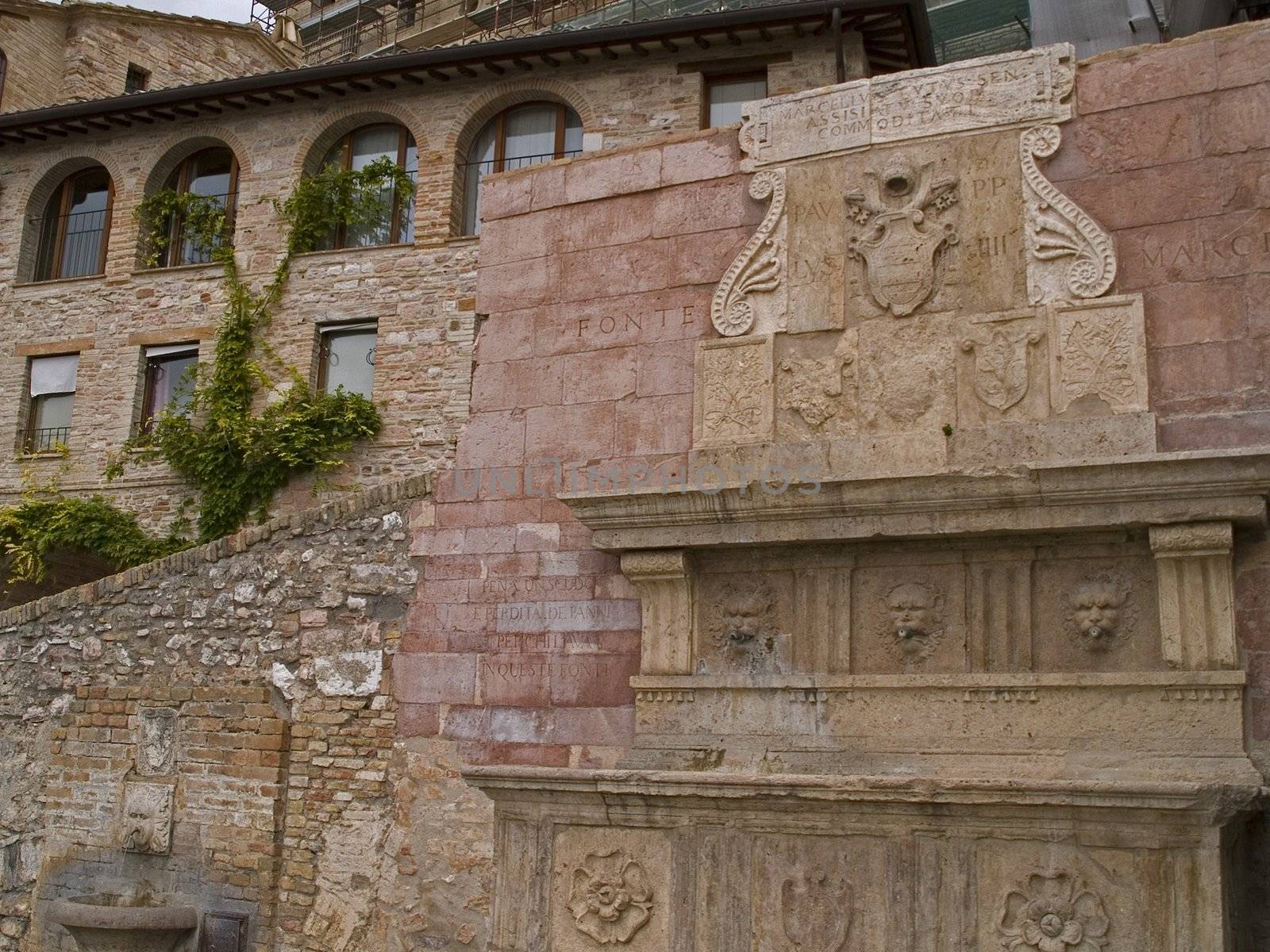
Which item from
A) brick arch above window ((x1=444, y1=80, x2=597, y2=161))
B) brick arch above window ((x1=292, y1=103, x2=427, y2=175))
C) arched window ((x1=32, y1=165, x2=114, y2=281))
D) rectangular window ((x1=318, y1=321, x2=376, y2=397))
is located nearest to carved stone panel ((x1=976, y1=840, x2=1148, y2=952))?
rectangular window ((x1=318, y1=321, x2=376, y2=397))

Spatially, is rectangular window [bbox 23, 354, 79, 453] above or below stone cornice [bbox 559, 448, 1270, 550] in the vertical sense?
above

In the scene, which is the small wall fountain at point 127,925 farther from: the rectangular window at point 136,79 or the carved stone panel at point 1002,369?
the rectangular window at point 136,79

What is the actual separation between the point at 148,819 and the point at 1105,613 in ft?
19.8

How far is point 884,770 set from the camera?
271 inches

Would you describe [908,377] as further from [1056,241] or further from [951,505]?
[1056,241]

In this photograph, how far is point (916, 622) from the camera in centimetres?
711

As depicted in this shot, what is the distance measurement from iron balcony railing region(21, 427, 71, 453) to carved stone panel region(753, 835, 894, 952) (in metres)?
12.6

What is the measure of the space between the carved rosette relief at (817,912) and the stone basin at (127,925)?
4328mm

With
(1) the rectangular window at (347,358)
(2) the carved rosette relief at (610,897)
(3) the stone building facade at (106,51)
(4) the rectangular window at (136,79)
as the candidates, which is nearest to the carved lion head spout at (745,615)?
(2) the carved rosette relief at (610,897)

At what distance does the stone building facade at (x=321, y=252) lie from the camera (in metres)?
14.6

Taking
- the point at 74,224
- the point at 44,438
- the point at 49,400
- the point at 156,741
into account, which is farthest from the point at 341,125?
the point at 156,741

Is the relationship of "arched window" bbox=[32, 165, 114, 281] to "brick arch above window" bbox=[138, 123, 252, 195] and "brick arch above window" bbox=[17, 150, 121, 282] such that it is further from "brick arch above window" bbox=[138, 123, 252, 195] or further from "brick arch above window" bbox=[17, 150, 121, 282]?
"brick arch above window" bbox=[138, 123, 252, 195]

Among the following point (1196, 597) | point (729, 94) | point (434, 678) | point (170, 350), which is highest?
point (729, 94)

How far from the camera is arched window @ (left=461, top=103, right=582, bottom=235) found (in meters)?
15.2
